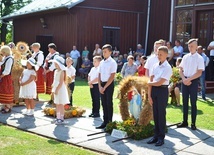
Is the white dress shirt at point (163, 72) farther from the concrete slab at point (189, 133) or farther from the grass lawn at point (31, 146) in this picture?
the grass lawn at point (31, 146)

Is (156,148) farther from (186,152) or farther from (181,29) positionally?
(181,29)

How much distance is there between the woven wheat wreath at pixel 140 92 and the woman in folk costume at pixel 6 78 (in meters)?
3.26

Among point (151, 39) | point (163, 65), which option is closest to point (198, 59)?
point (163, 65)

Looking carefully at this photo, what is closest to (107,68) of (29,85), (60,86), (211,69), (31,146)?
(60,86)

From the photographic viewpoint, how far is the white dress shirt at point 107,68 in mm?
7262

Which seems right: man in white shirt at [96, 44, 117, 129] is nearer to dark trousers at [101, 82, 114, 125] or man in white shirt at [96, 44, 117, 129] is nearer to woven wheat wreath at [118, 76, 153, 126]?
dark trousers at [101, 82, 114, 125]

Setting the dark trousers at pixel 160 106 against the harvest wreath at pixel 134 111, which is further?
the harvest wreath at pixel 134 111

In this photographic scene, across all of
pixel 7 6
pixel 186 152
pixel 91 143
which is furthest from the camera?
pixel 7 6

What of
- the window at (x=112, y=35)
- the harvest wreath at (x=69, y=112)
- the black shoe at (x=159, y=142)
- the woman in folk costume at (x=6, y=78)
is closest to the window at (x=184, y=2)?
the window at (x=112, y=35)

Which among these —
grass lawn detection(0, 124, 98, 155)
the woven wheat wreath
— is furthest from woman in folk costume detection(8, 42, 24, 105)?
the woven wheat wreath

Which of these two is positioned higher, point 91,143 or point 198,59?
point 198,59

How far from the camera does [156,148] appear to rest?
20.2 feet

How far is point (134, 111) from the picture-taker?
736 cm

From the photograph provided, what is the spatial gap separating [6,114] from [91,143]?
144 inches
